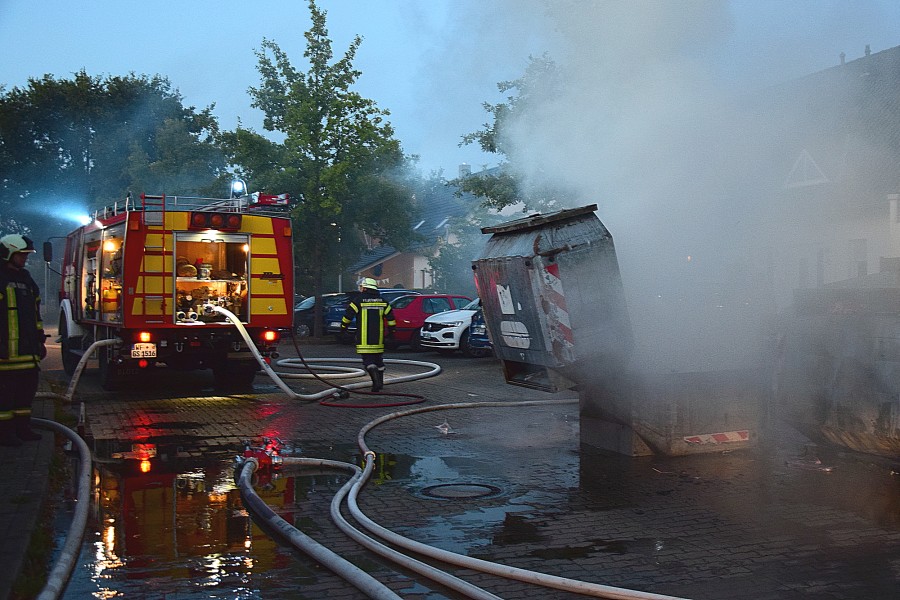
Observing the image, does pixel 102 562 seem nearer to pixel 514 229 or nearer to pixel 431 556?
pixel 431 556

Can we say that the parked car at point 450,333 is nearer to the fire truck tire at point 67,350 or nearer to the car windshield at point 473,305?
the car windshield at point 473,305

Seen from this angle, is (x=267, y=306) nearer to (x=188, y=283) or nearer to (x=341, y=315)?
(x=188, y=283)

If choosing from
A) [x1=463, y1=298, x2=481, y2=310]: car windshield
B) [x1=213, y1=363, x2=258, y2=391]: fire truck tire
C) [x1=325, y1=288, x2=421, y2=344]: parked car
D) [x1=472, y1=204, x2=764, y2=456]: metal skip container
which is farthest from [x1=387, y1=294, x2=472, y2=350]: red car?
[x1=472, y1=204, x2=764, y2=456]: metal skip container

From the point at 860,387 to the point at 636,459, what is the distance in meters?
2.01

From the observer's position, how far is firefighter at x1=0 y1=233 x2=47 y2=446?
755cm

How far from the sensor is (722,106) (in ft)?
25.7

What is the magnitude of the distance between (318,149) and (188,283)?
38.6ft

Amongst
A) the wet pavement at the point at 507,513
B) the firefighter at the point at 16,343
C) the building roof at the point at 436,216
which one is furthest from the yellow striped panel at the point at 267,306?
the building roof at the point at 436,216

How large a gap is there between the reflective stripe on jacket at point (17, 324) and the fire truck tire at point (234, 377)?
17.9 ft

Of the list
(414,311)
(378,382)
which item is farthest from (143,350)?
(414,311)

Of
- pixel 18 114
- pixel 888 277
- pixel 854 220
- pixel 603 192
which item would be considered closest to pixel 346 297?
pixel 854 220

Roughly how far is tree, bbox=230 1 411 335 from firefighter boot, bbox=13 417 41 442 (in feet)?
51.6

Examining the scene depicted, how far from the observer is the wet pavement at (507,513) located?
181 inches

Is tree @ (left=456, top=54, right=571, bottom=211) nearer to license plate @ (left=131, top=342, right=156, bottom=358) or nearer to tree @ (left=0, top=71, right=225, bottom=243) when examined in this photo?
license plate @ (left=131, top=342, right=156, bottom=358)
